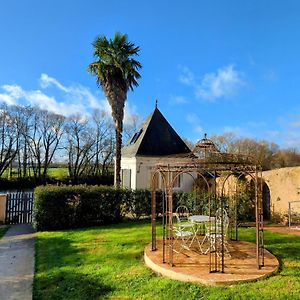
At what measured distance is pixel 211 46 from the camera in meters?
15.1

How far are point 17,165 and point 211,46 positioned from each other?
3757cm

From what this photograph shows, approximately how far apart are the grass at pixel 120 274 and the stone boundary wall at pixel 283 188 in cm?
363

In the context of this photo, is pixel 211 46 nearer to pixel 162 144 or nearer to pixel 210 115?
pixel 162 144

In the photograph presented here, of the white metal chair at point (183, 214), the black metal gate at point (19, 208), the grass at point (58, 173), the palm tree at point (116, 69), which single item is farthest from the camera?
the grass at point (58, 173)

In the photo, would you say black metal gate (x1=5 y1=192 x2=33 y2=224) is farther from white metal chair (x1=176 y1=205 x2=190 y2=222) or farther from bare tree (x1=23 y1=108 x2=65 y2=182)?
bare tree (x1=23 y1=108 x2=65 y2=182)

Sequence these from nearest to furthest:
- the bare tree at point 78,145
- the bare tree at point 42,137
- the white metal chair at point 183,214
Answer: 1. the white metal chair at point 183,214
2. the bare tree at point 42,137
3. the bare tree at point 78,145

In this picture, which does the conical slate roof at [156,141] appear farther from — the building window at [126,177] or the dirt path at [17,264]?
the dirt path at [17,264]

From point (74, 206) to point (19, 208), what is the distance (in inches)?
146

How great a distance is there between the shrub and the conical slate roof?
247 inches

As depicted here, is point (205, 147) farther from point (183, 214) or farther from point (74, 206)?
point (183, 214)

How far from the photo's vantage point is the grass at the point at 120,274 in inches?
262

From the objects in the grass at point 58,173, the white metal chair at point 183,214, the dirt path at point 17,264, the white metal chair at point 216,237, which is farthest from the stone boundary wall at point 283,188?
the grass at point 58,173

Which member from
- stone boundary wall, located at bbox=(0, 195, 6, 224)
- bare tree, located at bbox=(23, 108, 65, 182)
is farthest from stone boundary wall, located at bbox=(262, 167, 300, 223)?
bare tree, located at bbox=(23, 108, 65, 182)

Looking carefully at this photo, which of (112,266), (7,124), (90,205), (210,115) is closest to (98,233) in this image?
(90,205)
